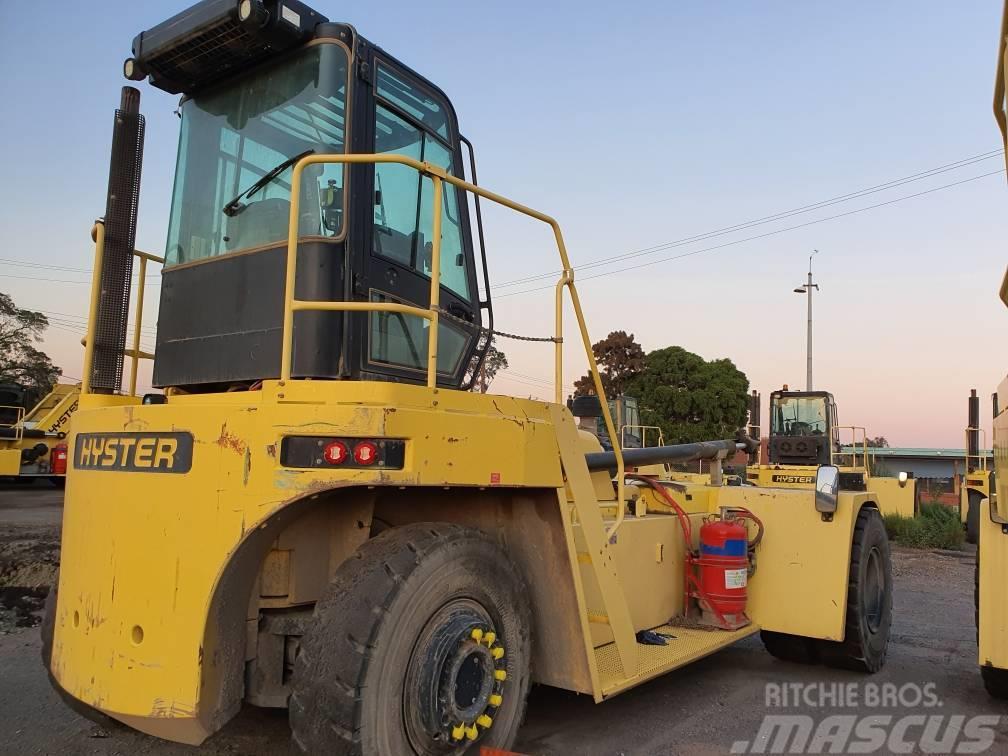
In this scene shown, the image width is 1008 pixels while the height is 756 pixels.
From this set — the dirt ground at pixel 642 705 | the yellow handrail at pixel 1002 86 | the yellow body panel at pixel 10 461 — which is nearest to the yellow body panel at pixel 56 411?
the yellow body panel at pixel 10 461

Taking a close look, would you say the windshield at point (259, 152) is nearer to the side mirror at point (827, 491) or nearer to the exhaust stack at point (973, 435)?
the side mirror at point (827, 491)

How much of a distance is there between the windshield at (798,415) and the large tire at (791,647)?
13777 mm

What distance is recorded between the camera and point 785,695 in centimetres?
489

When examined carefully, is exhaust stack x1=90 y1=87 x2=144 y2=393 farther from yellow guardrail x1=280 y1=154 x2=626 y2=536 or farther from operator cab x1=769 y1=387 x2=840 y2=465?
operator cab x1=769 y1=387 x2=840 y2=465

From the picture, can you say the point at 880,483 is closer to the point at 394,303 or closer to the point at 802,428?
the point at 802,428

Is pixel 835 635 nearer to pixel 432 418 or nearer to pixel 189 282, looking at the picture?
pixel 432 418

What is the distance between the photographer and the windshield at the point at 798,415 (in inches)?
729

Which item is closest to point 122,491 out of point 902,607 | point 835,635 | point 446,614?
point 446,614

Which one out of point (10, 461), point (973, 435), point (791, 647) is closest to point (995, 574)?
point (791, 647)

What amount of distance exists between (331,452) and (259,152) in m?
1.75

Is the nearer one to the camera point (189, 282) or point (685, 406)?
point (189, 282)

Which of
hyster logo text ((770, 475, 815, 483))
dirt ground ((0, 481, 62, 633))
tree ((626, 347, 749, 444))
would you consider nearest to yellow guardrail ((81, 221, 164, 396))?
dirt ground ((0, 481, 62, 633))

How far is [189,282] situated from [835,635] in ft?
15.0

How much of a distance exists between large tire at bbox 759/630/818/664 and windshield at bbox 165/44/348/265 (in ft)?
14.5
